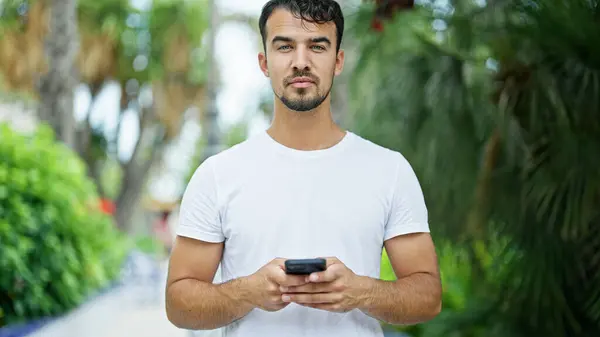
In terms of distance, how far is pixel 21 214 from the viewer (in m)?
8.35

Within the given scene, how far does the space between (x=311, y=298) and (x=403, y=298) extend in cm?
29

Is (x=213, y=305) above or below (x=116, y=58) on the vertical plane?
below

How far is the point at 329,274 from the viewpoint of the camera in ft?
6.86

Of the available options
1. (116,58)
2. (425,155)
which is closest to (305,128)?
(425,155)

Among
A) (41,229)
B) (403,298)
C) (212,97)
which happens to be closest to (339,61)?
(403,298)

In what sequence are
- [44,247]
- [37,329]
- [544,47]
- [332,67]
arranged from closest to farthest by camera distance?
1. [332,67]
2. [544,47]
3. [37,329]
4. [44,247]

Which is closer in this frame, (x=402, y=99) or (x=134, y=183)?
(x=402, y=99)

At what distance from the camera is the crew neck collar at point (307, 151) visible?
7.77 ft

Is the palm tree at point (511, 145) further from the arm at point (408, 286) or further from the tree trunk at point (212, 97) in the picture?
the tree trunk at point (212, 97)

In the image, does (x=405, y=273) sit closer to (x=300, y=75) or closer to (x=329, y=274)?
(x=329, y=274)

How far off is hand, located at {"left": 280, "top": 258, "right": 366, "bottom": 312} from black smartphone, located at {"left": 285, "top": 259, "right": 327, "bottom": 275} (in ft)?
0.05

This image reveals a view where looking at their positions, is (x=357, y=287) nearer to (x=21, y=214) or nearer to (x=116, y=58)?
(x=21, y=214)

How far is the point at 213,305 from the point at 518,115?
3.36 m

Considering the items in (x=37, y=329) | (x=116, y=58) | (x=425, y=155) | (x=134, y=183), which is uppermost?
(x=116, y=58)
